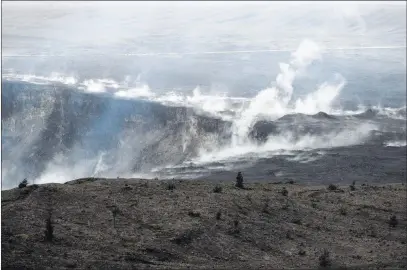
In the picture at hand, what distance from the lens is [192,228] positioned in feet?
93.0

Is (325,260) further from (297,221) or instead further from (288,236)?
(297,221)

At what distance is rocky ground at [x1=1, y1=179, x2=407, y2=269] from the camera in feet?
78.5

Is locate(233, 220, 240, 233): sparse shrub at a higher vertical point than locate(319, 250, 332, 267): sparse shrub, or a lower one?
higher

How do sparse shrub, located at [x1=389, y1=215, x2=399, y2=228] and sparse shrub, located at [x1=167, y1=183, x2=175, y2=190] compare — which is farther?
sparse shrub, located at [x1=167, y1=183, x2=175, y2=190]

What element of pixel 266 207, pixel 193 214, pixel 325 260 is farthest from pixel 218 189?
pixel 325 260

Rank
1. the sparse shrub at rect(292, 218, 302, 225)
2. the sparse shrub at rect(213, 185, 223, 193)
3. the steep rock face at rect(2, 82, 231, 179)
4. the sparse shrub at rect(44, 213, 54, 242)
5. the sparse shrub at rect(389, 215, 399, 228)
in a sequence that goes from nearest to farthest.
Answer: the sparse shrub at rect(44, 213, 54, 242) < the sparse shrub at rect(292, 218, 302, 225) < the sparse shrub at rect(389, 215, 399, 228) < the sparse shrub at rect(213, 185, 223, 193) < the steep rock face at rect(2, 82, 231, 179)

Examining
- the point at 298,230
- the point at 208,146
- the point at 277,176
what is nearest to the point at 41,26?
the point at 208,146

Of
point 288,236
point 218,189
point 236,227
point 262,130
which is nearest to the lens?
point 236,227

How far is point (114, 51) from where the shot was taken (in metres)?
141

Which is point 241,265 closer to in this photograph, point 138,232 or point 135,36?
point 138,232

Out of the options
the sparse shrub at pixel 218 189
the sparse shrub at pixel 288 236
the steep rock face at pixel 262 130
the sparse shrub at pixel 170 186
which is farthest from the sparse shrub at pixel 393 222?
the steep rock face at pixel 262 130

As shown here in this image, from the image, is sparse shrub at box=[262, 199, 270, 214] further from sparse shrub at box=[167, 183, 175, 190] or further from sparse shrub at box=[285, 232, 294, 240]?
sparse shrub at box=[167, 183, 175, 190]

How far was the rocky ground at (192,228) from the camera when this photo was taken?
2392 centimetres

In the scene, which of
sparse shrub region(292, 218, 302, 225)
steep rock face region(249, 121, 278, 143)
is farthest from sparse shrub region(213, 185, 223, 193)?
steep rock face region(249, 121, 278, 143)
